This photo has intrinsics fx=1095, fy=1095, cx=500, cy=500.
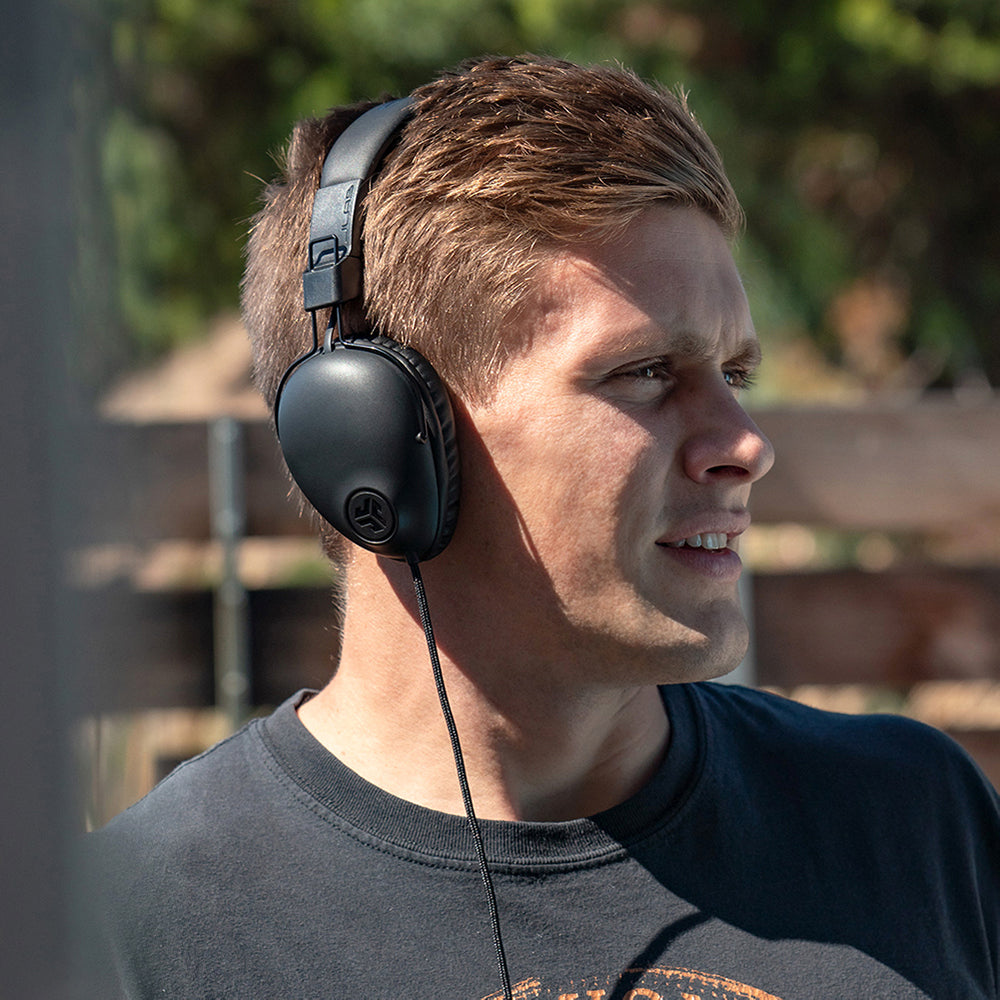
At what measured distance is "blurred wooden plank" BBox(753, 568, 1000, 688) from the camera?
2.92m

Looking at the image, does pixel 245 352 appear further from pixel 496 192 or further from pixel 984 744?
pixel 496 192

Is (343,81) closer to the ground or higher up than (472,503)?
higher up

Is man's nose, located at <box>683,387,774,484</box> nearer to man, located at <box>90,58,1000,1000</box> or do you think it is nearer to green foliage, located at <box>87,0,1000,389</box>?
man, located at <box>90,58,1000,1000</box>

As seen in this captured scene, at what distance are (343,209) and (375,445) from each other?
280 millimetres

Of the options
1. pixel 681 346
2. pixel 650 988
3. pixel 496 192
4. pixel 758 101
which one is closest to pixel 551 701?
pixel 650 988

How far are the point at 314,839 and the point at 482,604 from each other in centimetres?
31

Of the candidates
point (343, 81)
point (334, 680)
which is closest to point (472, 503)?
point (334, 680)

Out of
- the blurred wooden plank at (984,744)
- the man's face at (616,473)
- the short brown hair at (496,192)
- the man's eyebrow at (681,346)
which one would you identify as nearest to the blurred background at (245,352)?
the blurred wooden plank at (984,744)

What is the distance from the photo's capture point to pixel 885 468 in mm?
2914

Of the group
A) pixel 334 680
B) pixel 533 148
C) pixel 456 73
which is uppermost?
pixel 456 73

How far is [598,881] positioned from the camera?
3.75ft

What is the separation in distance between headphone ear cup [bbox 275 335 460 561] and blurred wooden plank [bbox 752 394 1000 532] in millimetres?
1901

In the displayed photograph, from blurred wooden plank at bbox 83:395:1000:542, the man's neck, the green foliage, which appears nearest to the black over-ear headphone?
the man's neck

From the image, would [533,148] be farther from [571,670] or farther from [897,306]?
[897,306]
